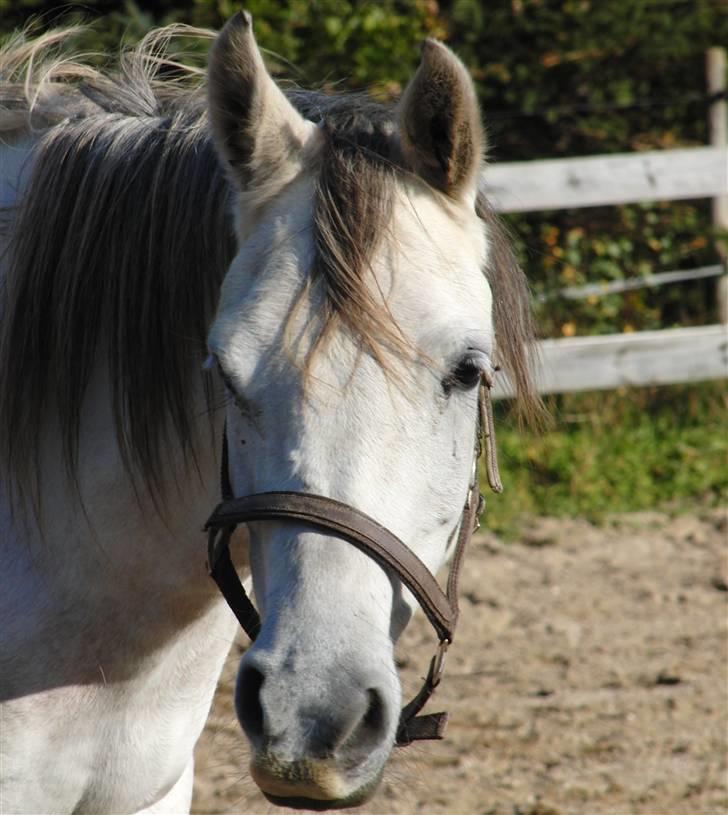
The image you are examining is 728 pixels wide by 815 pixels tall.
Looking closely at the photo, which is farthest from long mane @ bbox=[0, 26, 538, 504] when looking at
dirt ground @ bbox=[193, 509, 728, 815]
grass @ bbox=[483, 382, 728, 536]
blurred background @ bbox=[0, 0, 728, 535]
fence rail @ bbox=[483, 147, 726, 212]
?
fence rail @ bbox=[483, 147, 726, 212]

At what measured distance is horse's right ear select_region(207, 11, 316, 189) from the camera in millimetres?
1662

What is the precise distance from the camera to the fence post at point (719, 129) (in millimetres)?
5770

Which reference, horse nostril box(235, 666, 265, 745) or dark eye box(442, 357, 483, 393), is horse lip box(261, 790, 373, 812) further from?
dark eye box(442, 357, 483, 393)

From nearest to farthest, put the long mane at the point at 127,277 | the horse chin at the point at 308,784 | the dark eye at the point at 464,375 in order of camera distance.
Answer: the horse chin at the point at 308,784 < the dark eye at the point at 464,375 < the long mane at the point at 127,277

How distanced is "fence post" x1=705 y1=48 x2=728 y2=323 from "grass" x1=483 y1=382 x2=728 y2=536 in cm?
49

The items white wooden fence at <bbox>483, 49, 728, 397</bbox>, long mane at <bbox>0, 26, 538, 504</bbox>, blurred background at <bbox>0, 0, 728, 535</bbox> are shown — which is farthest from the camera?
white wooden fence at <bbox>483, 49, 728, 397</bbox>

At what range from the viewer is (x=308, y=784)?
1.45 metres

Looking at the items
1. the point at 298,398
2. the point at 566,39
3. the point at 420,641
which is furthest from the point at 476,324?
the point at 566,39

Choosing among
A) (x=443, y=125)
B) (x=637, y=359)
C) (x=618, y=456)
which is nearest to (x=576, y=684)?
(x=618, y=456)

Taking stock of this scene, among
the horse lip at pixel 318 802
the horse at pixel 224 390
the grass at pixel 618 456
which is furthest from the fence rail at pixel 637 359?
the horse lip at pixel 318 802

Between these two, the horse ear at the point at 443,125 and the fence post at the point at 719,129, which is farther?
the fence post at the point at 719,129

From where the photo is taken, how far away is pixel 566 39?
635 cm

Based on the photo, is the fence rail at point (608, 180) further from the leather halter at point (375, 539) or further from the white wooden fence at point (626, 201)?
the leather halter at point (375, 539)

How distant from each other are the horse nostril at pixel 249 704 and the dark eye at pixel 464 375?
1.58ft
